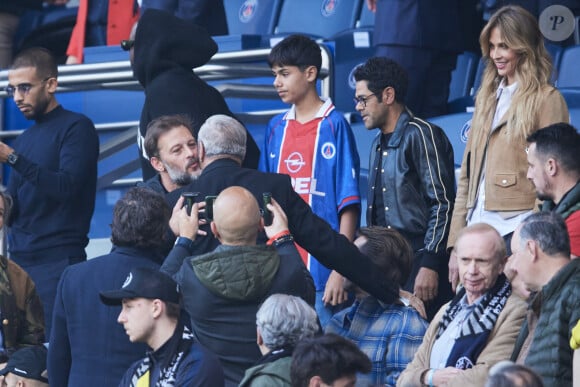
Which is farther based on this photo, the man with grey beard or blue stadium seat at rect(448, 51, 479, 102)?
blue stadium seat at rect(448, 51, 479, 102)

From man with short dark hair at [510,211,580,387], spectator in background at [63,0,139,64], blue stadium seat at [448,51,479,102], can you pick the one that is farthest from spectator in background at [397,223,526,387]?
spectator in background at [63,0,139,64]

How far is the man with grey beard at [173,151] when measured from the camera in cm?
684

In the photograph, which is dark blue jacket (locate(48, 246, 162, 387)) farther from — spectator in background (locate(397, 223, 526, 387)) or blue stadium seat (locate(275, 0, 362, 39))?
blue stadium seat (locate(275, 0, 362, 39))

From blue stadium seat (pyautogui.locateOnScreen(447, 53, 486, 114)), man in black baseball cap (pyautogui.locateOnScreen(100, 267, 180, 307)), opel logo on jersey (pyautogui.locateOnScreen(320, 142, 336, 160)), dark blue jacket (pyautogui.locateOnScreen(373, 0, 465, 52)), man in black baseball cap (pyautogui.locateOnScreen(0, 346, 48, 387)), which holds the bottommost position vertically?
man in black baseball cap (pyautogui.locateOnScreen(0, 346, 48, 387))

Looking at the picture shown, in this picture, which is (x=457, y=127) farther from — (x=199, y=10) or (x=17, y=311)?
(x=17, y=311)

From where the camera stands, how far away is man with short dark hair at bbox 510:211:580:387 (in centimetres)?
524

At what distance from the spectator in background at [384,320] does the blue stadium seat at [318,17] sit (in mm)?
4736

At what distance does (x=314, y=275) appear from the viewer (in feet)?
23.0

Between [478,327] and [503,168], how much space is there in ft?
3.31

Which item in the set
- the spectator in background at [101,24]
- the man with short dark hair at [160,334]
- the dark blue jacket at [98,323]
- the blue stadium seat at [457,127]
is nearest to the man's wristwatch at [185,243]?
the dark blue jacket at [98,323]

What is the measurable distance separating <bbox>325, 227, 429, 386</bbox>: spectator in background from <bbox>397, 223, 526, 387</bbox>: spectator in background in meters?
0.20

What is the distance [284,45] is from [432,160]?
98 centimetres

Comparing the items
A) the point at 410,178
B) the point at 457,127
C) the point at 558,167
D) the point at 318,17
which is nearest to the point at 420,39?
the point at 457,127

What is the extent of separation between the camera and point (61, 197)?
24.5 feet
